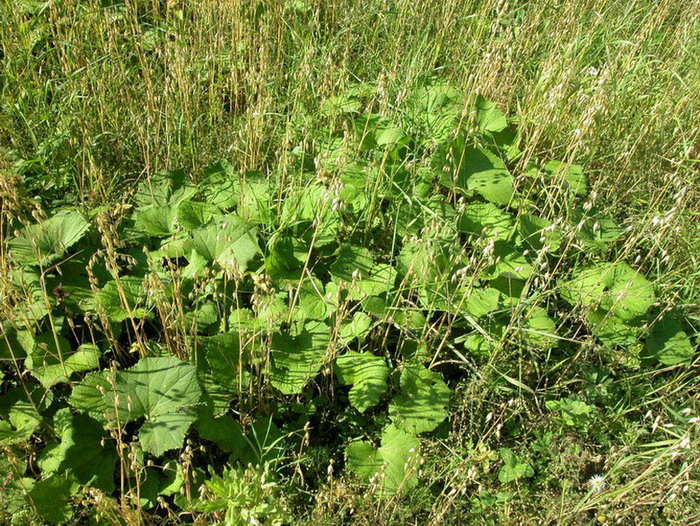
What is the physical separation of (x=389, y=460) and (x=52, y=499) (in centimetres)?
101

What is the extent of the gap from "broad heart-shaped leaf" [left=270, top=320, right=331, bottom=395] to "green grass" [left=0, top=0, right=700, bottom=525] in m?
0.01

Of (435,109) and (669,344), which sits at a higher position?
(435,109)

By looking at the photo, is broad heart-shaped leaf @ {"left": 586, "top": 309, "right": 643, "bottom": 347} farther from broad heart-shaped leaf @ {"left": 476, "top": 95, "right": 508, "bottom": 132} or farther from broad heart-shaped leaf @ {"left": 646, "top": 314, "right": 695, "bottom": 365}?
broad heart-shaped leaf @ {"left": 476, "top": 95, "right": 508, "bottom": 132}

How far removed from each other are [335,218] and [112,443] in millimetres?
1123

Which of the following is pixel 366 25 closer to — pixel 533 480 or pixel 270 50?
pixel 270 50

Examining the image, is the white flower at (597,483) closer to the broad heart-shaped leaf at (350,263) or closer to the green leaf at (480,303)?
the green leaf at (480,303)

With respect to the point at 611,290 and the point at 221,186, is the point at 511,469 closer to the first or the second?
the point at 611,290

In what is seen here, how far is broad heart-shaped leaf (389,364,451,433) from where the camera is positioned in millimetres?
1943

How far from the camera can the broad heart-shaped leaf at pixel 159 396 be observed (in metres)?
1.67

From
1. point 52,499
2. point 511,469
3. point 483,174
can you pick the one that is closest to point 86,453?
point 52,499

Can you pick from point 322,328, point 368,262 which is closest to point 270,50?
point 368,262

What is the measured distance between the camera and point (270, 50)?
10.3 feet

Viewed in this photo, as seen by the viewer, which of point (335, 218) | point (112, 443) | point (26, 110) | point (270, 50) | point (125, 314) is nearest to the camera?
point (112, 443)

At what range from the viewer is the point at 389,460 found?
1.86 meters
